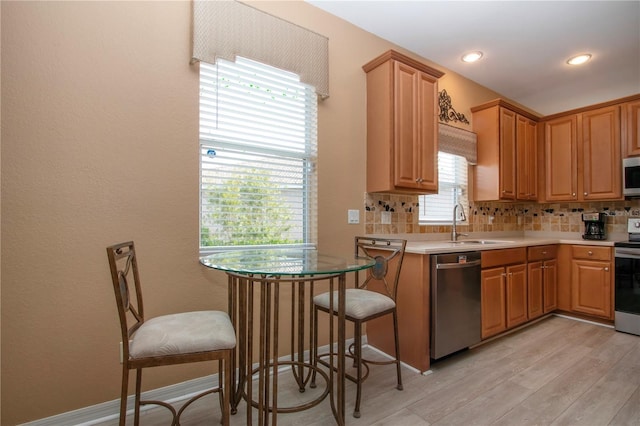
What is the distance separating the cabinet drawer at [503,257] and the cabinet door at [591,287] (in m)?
0.86

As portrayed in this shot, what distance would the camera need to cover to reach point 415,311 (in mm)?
2244

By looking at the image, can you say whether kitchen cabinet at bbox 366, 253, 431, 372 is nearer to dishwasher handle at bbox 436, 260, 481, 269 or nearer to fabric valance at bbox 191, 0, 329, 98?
dishwasher handle at bbox 436, 260, 481, 269

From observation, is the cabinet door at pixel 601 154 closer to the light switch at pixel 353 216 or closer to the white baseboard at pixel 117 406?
the light switch at pixel 353 216

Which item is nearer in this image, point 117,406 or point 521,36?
point 117,406

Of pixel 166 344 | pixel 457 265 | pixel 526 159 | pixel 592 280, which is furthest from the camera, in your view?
pixel 526 159

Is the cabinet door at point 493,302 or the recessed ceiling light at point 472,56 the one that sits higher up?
the recessed ceiling light at point 472,56

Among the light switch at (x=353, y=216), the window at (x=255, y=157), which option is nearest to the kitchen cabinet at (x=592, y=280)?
the light switch at (x=353, y=216)

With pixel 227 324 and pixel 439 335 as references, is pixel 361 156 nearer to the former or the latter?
pixel 439 335

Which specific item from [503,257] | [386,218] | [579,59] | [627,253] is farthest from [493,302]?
[579,59]

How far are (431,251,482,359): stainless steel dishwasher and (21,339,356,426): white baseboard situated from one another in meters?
1.59

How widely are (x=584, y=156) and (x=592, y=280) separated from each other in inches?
57.2

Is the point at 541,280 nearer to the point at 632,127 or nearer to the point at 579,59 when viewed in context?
the point at 632,127

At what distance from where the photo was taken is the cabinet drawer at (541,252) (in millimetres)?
3106

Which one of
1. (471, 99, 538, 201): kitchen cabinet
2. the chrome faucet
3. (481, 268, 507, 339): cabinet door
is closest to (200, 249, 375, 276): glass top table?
(481, 268, 507, 339): cabinet door
